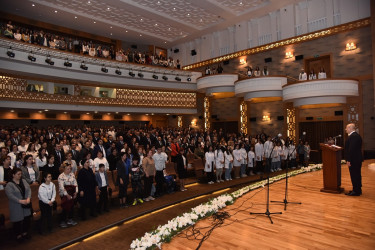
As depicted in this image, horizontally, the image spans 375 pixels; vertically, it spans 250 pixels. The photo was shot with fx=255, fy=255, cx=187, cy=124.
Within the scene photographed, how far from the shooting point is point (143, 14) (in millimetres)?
15469

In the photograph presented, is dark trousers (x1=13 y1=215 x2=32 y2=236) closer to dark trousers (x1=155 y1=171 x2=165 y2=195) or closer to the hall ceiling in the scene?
dark trousers (x1=155 y1=171 x2=165 y2=195)

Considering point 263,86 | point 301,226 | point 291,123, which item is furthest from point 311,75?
point 301,226

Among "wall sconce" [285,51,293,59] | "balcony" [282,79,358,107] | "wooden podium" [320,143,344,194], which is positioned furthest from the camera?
"wall sconce" [285,51,293,59]

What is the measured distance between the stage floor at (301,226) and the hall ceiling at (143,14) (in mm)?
12616

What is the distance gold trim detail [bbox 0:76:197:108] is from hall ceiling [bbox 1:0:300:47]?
437cm

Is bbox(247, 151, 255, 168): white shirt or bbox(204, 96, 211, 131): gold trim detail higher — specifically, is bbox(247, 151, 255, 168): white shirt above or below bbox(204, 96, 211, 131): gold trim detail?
below

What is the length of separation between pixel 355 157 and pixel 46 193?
19.4 ft

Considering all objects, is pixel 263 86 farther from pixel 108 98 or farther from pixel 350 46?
pixel 108 98

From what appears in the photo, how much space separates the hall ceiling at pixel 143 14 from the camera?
14078mm

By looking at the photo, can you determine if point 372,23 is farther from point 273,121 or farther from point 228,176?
point 228,176

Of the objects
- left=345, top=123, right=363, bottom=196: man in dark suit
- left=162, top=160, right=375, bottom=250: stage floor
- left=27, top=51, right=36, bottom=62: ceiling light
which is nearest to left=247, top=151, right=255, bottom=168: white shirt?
left=162, top=160, right=375, bottom=250: stage floor

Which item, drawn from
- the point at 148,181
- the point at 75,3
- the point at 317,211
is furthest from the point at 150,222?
the point at 75,3

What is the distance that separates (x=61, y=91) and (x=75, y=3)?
4889 millimetres

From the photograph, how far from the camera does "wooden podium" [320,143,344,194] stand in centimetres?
523
